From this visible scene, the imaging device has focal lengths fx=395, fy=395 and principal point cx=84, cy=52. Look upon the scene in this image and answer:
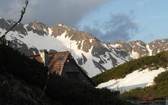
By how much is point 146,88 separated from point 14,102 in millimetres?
29102

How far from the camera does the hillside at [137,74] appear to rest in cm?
4106

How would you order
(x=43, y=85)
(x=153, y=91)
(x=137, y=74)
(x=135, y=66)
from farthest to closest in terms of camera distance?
(x=135, y=66), (x=137, y=74), (x=153, y=91), (x=43, y=85)

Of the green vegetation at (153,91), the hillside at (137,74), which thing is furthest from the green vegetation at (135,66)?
the green vegetation at (153,91)

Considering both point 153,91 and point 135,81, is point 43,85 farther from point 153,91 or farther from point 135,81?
point 135,81

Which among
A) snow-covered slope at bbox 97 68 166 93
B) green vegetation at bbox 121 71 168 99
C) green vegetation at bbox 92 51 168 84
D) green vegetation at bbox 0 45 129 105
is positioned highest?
green vegetation at bbox 92 51 168 84

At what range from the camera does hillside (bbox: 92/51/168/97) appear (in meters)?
41.1

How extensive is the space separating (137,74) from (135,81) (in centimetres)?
Answer: 266

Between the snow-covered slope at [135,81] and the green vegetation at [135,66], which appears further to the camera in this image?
the green vegetation at [135,66]

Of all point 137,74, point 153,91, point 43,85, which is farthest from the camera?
point 137,74

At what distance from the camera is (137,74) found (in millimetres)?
44969

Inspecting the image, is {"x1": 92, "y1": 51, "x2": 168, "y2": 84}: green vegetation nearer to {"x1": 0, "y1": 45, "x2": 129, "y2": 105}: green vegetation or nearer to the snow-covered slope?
the snow-covered slope

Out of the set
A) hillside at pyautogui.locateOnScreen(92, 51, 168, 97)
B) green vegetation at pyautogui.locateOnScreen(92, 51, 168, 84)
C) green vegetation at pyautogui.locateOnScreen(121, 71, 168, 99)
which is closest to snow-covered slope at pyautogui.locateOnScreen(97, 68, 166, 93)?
hillside at pyautogui.locateOnScreen(92, 51, 168, 97)

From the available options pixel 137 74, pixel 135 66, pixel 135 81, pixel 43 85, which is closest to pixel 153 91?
pixel 135 81

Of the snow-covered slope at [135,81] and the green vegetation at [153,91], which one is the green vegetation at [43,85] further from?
the snow-covered slope at [135,81]
